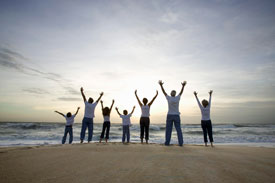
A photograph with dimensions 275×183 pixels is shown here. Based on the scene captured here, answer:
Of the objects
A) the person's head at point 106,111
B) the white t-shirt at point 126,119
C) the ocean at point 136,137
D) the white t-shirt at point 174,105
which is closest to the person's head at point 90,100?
the person's head at point 106,111

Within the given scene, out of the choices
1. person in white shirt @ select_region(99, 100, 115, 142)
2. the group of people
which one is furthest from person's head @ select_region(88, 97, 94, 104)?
person in white shirt @ select_region(99, 100, 115, 142)

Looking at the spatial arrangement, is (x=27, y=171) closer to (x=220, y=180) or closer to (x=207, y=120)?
(x=220, y=180)

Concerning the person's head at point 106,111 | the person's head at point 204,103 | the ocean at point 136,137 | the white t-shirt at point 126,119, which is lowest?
the ocean at point 136,137

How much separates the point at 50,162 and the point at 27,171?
0.58 meters

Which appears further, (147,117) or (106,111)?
(106,111)

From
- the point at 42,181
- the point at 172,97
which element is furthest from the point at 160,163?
the point at 172,97

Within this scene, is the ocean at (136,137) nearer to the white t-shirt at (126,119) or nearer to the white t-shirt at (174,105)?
the white t-shirt at (126,119)

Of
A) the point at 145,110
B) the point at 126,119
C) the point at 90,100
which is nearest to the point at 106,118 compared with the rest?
the point at 126,119

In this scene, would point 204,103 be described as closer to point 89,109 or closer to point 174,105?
point 174,105

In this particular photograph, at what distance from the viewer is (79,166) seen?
10.4ft

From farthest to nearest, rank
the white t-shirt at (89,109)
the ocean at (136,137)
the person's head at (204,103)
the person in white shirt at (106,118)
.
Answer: the ocean at (136,137) < the person in white shirt at (106,118) < the white t-shirt at (89,109) < the person's head at (204,103)

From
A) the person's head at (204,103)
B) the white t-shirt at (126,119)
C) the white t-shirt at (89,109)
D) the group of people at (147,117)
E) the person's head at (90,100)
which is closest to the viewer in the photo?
the group of people at (147,117)

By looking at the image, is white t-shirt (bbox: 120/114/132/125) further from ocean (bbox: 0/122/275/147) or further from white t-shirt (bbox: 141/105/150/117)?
ocean (bbox: 0/122/275/147)

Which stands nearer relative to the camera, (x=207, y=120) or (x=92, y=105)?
(x=207, y=120)
